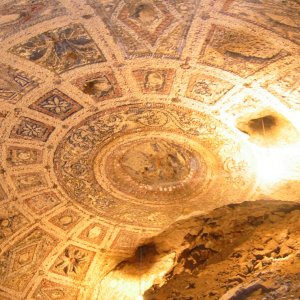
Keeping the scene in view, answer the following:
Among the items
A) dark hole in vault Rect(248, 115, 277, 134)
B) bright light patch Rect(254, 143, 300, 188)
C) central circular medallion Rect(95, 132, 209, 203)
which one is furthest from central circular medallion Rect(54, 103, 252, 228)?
dark hole in vault Rect(248, 115, 277, 134)

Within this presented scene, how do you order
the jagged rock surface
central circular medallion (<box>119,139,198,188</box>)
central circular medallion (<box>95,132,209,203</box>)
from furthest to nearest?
central circular medallion (<box>119,139,198,188</box>)
central circular medallion (<box>95,132,209,203</box>)
the jagged rock surface

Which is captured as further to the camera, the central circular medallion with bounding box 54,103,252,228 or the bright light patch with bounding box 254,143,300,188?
the bright light patch with bounding box 254,143,300,188

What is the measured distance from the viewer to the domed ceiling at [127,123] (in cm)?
897

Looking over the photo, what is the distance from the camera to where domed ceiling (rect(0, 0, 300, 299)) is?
29.4 ft

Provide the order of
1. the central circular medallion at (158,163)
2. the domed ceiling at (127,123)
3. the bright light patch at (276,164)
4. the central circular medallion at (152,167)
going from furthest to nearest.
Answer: the central circular medallion at (158,163)
the central circular medallion at (152,167)
the bright light patch at (276,164)
the domed ceiling at (127,123)

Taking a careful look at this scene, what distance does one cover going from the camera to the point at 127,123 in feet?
35.6

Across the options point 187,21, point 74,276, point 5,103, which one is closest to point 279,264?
point 187,21

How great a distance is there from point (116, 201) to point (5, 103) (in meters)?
A: 3.66

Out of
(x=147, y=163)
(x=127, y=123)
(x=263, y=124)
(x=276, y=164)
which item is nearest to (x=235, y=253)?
(x=276, y=164)

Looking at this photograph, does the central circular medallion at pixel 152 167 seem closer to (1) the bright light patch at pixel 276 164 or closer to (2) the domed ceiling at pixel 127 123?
(2) the domed ceiling at pixel 127 123

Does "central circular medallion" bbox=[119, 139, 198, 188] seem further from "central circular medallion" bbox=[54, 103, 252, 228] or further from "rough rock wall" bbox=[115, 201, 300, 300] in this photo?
"rough rock wall" bbox=[115, 201, 300, 300]

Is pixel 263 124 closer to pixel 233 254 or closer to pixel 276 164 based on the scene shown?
pixel 276 164

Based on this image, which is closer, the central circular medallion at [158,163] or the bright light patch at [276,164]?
the bright light patch at [276,164]

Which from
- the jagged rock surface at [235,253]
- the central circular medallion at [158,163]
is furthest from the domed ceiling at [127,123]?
the jagged rock surface at [235,253]
